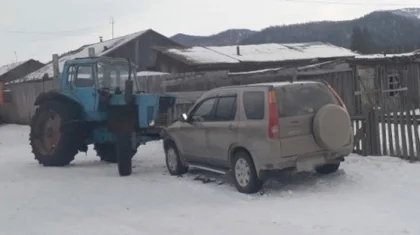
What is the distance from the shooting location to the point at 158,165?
13.2 m

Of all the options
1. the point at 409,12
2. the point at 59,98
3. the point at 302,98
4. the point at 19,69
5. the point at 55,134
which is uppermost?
the point at 409,12

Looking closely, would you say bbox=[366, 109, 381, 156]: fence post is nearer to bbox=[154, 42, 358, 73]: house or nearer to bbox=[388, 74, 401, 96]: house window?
bbox=[388, 74, 401, 96]: house window

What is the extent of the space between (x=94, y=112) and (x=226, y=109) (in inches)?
188

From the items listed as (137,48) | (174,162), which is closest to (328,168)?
(174,162)

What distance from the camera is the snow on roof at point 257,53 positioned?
38.5m

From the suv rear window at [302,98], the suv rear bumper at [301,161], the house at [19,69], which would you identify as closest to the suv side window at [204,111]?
the suv rear window at [302,98]

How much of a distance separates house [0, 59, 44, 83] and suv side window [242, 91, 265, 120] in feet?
154

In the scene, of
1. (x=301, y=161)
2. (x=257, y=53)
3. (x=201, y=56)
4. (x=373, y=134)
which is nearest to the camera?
(x=301, y=161)

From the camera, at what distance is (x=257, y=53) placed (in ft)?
139

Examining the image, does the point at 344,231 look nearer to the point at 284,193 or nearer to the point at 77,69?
the point at 284,193

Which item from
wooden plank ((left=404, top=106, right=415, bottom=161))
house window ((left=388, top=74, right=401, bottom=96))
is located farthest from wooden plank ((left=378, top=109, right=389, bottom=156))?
house window ((left=388, top=74, right=401, bottom=96))

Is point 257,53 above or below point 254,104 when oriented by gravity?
above

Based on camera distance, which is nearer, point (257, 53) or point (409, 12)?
point (257, 53)

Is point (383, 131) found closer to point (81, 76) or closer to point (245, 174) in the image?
point (245, 174)
